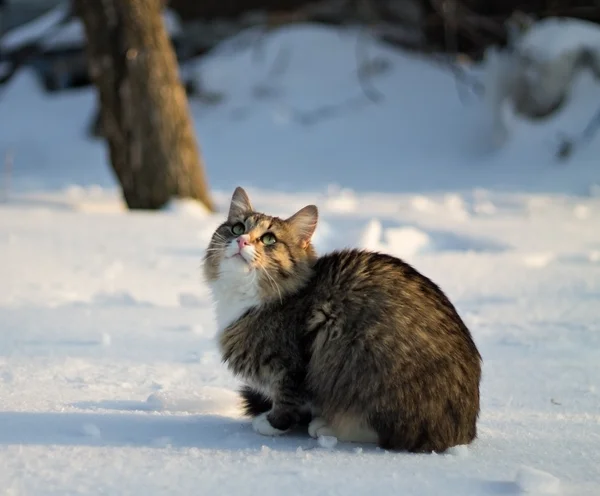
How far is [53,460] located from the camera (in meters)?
2.20

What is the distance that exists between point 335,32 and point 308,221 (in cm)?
1092

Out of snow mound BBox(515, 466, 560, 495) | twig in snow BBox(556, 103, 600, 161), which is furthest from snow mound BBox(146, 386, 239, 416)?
twig in snow BBox(556, 103, 600, 161)

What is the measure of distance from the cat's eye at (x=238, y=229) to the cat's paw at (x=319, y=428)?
0.64 meters

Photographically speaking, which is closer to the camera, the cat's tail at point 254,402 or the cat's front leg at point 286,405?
the cat's front leg at point 286,405

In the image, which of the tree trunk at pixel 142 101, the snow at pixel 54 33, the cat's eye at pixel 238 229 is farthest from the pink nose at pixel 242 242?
the snow at pixel 54 33

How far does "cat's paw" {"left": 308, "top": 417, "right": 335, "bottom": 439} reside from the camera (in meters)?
2.51

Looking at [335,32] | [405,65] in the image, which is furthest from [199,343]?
[335,32]

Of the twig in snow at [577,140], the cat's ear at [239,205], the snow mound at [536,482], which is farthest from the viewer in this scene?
the twig in snow at [577,140]

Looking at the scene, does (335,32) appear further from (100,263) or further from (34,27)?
(100,263)

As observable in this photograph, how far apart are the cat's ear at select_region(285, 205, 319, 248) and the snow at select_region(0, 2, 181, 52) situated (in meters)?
10.1

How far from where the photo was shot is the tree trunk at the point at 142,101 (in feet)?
21.8

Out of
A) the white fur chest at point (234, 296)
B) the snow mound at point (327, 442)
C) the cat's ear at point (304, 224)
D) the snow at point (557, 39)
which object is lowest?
the snow mound at point (327, 442)

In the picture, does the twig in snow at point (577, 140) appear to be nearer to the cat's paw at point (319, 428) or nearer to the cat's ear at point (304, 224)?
the cat's ear at point (304, 224)

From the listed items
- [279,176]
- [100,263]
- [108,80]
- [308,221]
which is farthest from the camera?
[279,176]
